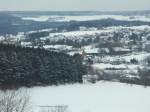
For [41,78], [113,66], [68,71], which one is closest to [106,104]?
[41,78]

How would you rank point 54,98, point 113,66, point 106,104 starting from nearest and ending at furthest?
point 106,104
point 54,98
point 113,66

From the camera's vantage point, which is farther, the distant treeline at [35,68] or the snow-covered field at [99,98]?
the distant treeline at [35,68]

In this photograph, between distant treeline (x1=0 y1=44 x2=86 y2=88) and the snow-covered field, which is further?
distant treeline (x1=0 y1=44 x2=86 y2=88)

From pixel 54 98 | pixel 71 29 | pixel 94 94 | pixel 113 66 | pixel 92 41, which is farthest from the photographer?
pixel 71 29

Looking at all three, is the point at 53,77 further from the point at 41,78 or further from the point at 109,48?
the point at 109,48

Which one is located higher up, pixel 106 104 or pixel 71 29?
pixel 106 104
